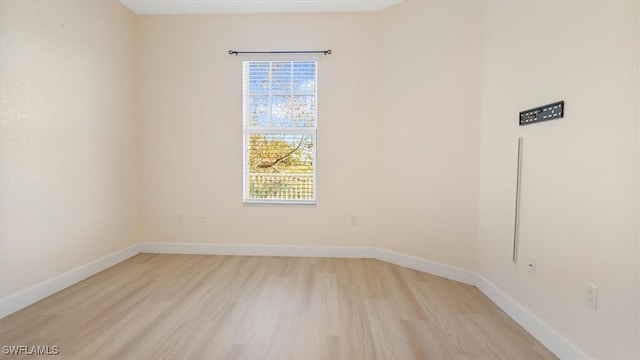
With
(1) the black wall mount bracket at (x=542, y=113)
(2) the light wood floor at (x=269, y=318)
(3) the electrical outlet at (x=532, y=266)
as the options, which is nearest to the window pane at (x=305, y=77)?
(2) the light wood floor at (x=269, y=318)

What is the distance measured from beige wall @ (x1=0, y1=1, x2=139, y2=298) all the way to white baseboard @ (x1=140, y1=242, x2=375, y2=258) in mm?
368

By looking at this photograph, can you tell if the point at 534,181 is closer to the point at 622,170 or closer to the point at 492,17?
the point at 622,170

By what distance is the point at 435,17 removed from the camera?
9.72 ft

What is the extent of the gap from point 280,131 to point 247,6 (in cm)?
143

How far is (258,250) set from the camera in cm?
364

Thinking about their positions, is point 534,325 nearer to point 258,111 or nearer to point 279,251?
point 279,251

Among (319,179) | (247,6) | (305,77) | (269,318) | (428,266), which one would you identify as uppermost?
(247,6)

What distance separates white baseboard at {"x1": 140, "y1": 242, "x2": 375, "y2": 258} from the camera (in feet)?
11.6

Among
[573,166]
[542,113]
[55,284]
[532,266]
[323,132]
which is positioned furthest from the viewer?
[323,132]

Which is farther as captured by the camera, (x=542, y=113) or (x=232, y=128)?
(x=232, y=128)

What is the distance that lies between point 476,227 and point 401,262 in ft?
2.89

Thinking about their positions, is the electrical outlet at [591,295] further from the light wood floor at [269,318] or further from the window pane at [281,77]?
the window pane at [281,77]

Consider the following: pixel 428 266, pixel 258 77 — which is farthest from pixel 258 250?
pixel 258 77

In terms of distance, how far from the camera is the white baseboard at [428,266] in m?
2.84
